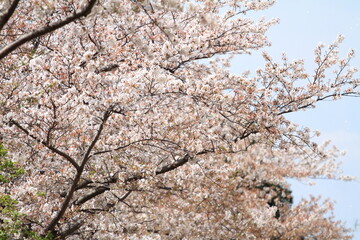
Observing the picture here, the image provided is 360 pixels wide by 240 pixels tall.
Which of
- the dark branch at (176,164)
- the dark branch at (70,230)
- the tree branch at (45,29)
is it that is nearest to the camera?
the tree branch at (45,29)

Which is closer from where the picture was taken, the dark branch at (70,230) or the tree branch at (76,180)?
the tree branch at (76,180)

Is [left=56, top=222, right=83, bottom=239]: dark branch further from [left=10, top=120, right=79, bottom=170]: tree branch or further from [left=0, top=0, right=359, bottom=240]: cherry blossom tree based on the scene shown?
[left=10, top=120, right=79, bottom=170]: tree branch

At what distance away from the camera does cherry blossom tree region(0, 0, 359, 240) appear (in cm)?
523

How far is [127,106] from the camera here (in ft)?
17.5

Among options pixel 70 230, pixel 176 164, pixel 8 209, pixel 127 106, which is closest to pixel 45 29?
pixel 127 106

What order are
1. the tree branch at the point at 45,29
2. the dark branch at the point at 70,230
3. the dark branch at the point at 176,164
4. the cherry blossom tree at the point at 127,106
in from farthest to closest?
1. the dark branch at the point at 70,230
2. the dark branch at the point at 176,164
3. the cherry blossom tree at the point at 127,106
4. the tree branch at the point at 45,29

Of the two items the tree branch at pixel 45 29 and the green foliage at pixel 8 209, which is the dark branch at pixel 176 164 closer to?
the green foliage at pixel 8 209

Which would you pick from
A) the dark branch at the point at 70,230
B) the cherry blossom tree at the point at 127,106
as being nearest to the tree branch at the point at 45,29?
the cherry blossom tree at the point at 127,106

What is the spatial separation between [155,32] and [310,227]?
11.5m

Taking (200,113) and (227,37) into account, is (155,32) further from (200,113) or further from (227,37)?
(200,113)

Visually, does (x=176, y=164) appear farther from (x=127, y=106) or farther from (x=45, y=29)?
→ (x=45, y=29)

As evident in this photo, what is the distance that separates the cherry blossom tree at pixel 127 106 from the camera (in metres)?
5.23

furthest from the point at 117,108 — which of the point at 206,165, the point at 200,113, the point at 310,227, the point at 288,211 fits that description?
the point at 288,211

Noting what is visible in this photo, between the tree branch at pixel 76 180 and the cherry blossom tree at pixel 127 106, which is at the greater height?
the cherry blossom tree at pixel 127 106
